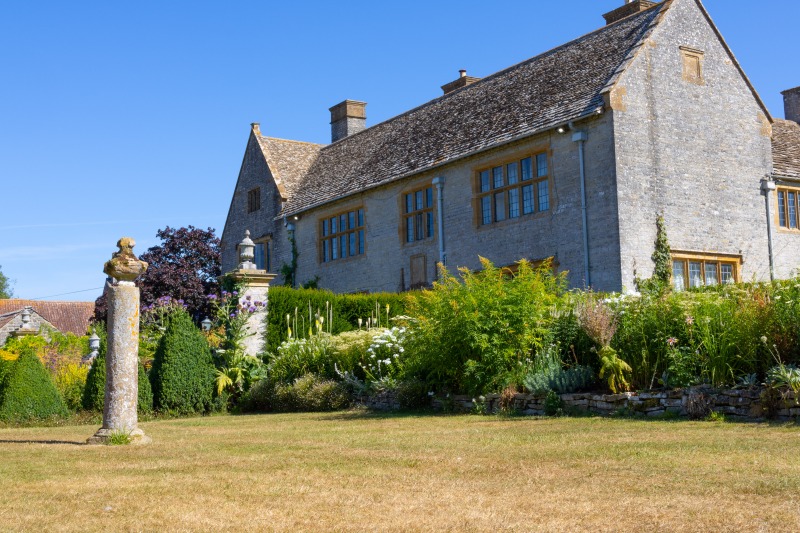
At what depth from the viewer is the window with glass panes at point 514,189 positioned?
20.9m

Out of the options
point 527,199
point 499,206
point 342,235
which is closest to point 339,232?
point 342,235

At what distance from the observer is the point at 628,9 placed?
23.8m

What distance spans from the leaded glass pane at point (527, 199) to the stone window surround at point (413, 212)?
3.08 metres

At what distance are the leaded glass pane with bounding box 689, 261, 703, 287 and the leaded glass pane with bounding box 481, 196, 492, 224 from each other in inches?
191

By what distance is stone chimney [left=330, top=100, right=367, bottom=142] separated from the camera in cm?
3369

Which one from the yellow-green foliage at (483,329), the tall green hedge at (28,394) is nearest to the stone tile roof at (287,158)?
the tall green hedge at (28,394)

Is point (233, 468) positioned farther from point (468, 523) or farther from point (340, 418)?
point (340, 418)

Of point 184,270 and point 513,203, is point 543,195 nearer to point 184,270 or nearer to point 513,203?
point 513,203

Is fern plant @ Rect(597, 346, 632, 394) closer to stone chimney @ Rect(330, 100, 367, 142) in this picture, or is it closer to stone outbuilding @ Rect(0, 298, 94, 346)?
stone chimney @ Rect(330, 100, 367, 142)

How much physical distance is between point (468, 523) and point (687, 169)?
16.9 meters

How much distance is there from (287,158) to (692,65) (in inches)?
616

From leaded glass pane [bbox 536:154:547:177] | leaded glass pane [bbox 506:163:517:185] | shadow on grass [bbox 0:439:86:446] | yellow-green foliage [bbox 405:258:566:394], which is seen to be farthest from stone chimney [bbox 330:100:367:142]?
shadow on grass [bbox 0:439:86:446]

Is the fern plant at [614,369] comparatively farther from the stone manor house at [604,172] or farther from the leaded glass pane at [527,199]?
the leaded glass pane at [527,199]

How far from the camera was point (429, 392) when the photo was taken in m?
13.6
